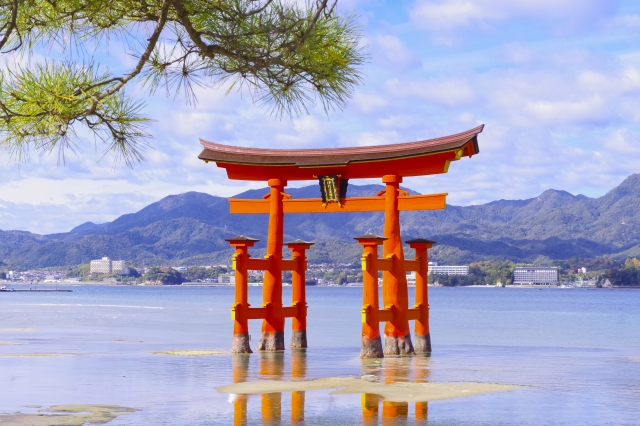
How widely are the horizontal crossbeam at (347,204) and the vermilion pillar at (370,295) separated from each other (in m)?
1.49

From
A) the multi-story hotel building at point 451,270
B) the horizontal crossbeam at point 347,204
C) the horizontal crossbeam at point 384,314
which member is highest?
the multi-story hotel building at point 451,270

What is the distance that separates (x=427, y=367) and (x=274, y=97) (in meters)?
8.36

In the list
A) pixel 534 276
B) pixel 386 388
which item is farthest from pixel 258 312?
pixel 534 276

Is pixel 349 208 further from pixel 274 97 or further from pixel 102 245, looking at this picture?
pixel 102 245

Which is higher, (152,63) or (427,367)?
(152,63)

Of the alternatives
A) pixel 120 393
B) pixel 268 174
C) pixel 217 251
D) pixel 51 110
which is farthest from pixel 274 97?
pixel 217 251

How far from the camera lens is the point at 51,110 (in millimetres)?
6785

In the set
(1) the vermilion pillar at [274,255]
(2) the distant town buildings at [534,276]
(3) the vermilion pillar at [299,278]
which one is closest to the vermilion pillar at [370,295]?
(1) the vermilion pillar at [274,255]

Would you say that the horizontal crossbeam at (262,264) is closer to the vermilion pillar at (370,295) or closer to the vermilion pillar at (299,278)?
the vermilion pillar at (299,278)

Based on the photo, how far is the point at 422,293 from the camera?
54.5ft

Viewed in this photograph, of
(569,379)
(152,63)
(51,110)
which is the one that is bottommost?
(569,379)

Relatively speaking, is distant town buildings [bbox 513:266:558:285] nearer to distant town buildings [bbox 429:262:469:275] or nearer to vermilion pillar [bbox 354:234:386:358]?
distant town buildings [bbox 429:262:469:275]

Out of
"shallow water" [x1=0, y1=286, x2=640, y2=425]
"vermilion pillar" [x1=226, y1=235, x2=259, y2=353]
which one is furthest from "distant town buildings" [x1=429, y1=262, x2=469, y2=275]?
"vermilion pillar" [x1=226, y1=235, x2=259, y2=353]

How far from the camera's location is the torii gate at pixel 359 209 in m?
14.8
